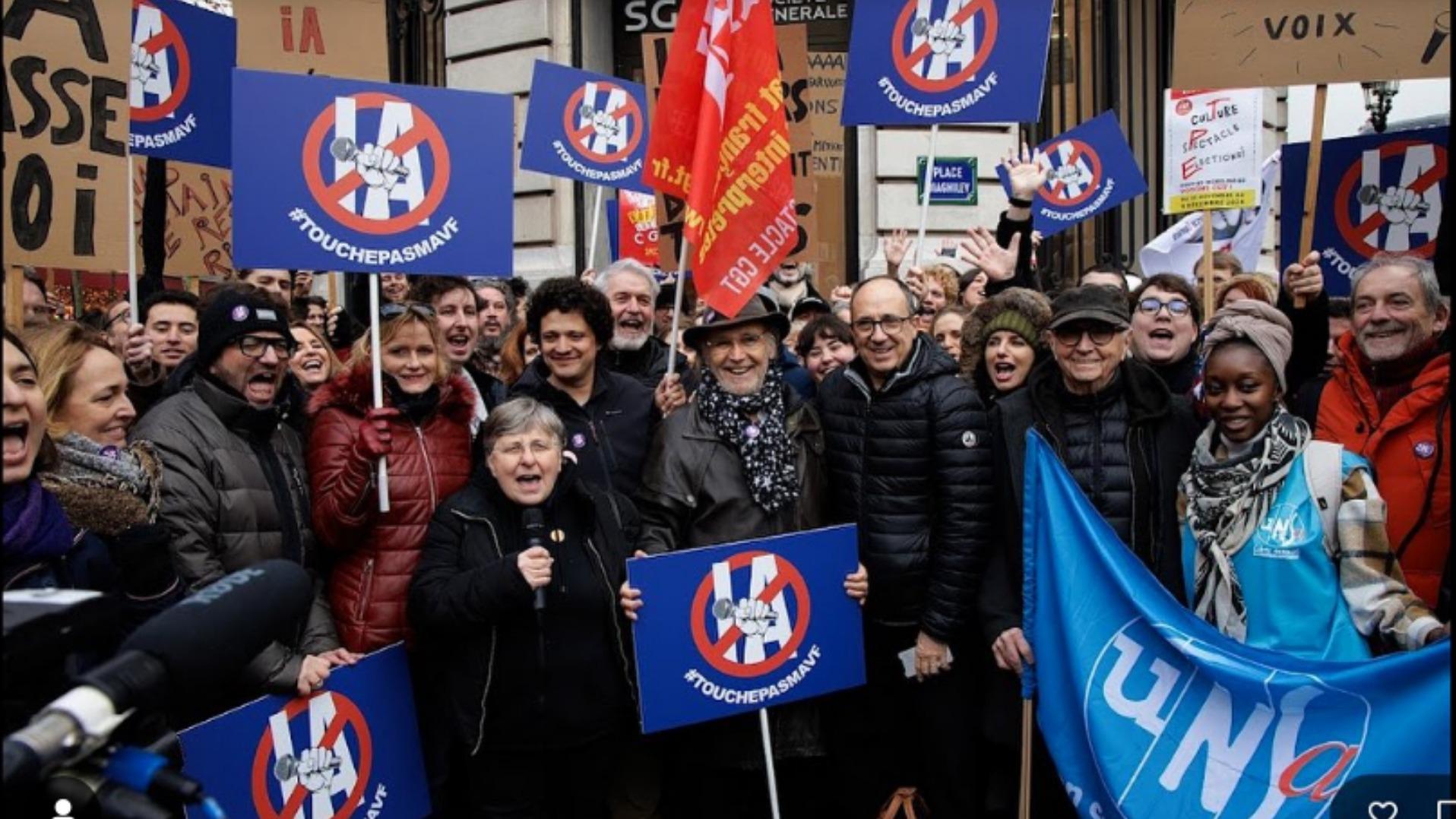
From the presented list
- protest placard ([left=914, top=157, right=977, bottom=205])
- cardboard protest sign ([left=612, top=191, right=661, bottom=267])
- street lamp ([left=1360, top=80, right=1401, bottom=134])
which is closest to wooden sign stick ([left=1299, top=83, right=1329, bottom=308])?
cardboard protest sign ([left=612, top=191, right=661, bottom=267])

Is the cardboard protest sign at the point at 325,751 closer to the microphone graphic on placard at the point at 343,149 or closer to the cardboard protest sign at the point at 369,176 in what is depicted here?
the cardboard protest sign at the point at 369,176

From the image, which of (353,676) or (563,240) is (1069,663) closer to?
(353,676)

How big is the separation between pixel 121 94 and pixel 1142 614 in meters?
4.13

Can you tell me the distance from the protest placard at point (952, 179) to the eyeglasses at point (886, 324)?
883 centimetres

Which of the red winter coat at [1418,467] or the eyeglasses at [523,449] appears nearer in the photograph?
the red winter coat at [1418,467]

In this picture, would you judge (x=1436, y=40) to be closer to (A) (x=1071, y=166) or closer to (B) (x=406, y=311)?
(A) (x=1071, y=166)

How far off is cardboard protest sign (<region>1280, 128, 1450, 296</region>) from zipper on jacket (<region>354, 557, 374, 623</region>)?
13.2ft

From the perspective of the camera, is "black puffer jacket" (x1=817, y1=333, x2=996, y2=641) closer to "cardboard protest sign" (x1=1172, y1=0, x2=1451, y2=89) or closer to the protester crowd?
the protester crowd

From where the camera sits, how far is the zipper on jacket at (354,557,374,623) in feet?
13.3

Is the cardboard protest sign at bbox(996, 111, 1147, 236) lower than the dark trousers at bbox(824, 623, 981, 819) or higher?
higher

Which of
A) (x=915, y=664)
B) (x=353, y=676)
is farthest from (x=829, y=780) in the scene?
(x=353, y=676)

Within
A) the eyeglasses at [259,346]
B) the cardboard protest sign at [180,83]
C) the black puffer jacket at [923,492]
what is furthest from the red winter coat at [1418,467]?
the cardboard protest sign at [180,83]

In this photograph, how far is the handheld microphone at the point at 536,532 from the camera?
3.79 meters

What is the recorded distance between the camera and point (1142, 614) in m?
3.70
